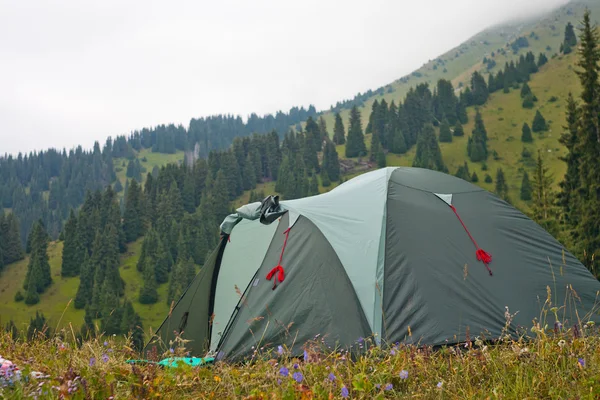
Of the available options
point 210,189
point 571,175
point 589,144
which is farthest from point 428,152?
point 589,144

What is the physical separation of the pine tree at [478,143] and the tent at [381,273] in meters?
115

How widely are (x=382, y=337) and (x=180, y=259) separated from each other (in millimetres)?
99373

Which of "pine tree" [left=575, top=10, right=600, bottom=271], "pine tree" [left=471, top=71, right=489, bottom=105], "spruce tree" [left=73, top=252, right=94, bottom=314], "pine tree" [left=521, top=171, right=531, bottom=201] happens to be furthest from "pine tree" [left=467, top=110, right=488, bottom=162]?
"spruce tree" [left=73, top=252, right=94, bottom=314]

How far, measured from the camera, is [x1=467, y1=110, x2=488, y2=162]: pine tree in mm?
113438

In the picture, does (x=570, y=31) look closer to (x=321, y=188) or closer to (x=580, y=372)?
(x=321, y=188)

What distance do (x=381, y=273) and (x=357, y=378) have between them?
3.01 metres

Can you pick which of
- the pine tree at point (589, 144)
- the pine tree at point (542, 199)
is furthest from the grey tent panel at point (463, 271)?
the pine tree at point (542, 199)

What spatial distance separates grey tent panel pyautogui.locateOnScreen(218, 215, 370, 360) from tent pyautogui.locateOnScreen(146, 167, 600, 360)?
0.02 meters

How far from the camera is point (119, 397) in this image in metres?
2.97

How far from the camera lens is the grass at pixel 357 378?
2969 mm

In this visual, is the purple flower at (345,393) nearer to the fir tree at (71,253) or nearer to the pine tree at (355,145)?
the fir tree at (71,253)

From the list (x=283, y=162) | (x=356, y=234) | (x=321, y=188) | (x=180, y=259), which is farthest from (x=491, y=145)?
(x=356, y=234)

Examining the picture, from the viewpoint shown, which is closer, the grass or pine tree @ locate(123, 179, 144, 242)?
the grass

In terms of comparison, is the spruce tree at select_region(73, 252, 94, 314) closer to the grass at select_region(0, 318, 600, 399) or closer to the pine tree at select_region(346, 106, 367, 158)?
the pine tree at select_region(346, 106, 367, 158)
